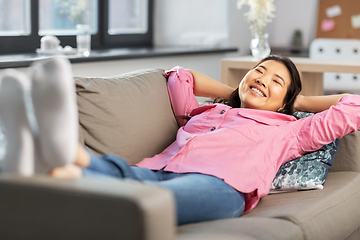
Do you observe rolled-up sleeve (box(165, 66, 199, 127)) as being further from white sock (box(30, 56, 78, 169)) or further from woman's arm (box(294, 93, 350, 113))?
white sock (box(30, 56, 78, 169))

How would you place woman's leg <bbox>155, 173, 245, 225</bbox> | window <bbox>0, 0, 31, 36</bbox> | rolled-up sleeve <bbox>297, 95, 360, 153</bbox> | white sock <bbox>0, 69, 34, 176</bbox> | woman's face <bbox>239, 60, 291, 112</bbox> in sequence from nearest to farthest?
white sock <bbox>0, 69, 34, 176</bbox>
woman's leg <bbox>155, 173, 245, 225</bbox>
rolled-up sleeve <bbox>297, 95, 360, 153</bbox>
woman's face <bbox>239, 60, 291, 112</bbox>
window <bbox>0, 0, 31, 36</bbox>

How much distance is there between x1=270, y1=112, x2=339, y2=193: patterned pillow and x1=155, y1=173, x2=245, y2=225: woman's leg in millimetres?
249

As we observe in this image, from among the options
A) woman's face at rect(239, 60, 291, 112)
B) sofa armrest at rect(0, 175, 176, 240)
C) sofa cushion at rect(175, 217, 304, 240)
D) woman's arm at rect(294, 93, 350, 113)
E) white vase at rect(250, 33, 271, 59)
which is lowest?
sofa cushion at rect(175, 217, 304, 240)

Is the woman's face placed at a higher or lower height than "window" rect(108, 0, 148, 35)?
lower

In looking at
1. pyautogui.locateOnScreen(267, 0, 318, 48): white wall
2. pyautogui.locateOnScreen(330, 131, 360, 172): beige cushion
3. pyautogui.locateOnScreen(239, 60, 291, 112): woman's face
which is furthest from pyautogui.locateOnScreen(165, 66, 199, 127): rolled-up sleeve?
pyautogui.locateOnScreen(267, 0, 318, 48): white wall

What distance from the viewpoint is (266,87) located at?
6.29 ft

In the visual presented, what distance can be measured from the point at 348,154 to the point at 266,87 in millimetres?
451

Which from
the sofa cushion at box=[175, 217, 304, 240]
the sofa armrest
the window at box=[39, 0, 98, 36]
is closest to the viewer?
the sofa armrest

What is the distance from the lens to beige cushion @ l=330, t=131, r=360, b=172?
200 centimetres

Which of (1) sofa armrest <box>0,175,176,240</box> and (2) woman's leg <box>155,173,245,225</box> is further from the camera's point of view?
(2) woman's leg <box>155,173,245,225</box>

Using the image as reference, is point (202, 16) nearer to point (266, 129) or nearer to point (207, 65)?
point (207, 65)

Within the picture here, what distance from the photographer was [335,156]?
2.02 m

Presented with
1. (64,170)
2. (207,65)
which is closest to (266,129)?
(64,170)

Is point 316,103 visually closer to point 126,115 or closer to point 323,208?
point 323,208
